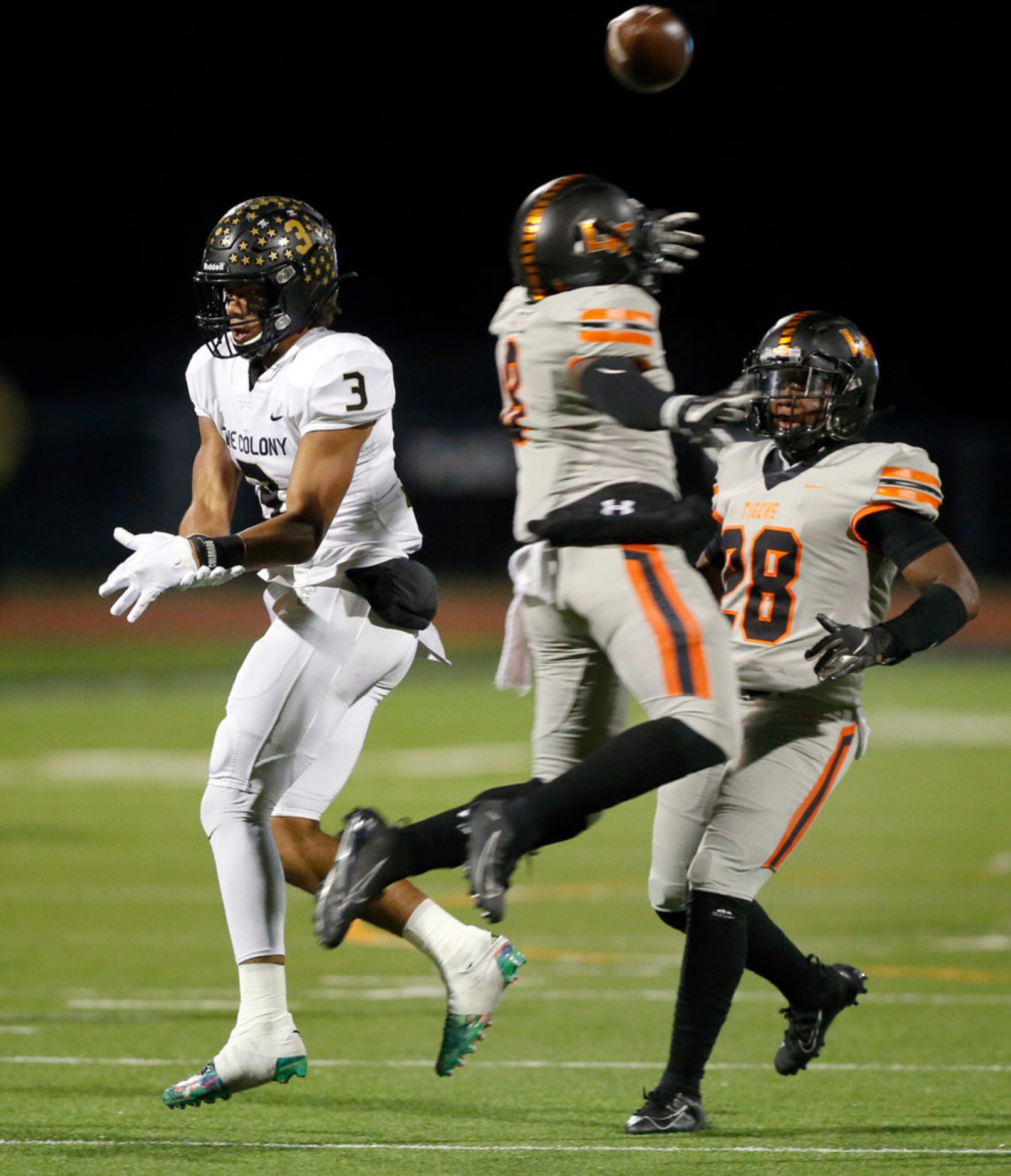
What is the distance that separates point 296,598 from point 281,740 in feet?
1.18

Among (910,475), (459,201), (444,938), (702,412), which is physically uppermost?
(702,412)

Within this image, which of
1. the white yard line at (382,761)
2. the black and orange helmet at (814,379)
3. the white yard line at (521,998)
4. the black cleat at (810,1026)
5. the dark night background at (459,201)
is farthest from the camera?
the dark night background at (459,201)

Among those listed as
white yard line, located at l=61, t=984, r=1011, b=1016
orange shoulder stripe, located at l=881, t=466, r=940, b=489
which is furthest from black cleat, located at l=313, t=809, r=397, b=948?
white yard line, located at l=61, t=984, r=1011, b=1016

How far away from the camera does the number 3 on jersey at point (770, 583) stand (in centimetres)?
443

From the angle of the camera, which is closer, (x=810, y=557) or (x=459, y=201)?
(x=810, y=557)

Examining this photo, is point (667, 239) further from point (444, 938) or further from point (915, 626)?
point (444, 938)

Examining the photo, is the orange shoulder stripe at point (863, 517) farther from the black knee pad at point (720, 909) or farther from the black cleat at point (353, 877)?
the black cleat at point (353, 877)

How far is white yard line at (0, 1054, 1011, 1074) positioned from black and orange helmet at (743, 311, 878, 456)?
182 cm

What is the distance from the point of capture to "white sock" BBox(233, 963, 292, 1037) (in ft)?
14.1

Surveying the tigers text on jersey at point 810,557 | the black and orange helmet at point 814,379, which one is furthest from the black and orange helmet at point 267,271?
the tigers text on jersey at point 810,557

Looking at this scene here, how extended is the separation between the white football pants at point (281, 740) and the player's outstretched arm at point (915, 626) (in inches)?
42.7

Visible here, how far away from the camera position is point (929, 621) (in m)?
4.13

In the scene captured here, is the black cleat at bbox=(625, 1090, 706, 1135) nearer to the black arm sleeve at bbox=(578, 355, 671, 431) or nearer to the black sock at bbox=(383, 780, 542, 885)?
the black sock at bbox=(383, 780, 542, 885)

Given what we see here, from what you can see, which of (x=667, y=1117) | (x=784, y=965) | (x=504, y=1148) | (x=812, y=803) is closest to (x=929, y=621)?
(x=812, y=803)
